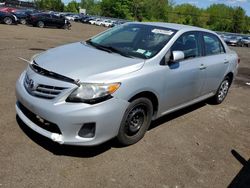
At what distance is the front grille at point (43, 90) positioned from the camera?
12.6ft

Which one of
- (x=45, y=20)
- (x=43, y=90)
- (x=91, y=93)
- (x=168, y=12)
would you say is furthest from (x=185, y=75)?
(x=168, y=12)

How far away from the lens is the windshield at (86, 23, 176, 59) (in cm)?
484

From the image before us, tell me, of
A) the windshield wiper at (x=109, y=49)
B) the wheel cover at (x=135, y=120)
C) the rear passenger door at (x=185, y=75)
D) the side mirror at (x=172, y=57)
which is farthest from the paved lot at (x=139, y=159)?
the windshield wiper at (x=109, y=49)

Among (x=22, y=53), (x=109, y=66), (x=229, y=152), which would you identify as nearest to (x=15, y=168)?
(x=109, y=66)

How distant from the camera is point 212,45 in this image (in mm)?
6414

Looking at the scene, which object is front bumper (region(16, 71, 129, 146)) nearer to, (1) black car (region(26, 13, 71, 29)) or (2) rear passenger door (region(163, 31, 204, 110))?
(2) rear passenger door (region(163, 31, 204, 110))

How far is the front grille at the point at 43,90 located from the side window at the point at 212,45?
329 centimetres

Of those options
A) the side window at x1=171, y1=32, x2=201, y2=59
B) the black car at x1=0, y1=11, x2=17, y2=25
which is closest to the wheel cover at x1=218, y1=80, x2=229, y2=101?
the side window at x1=171, y1=32, x2=201, y2=59

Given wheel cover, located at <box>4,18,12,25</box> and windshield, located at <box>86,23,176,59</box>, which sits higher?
windshield, located at <box>86,23,176,59</box>

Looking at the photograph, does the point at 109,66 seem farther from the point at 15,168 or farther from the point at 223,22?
the point at 223,22

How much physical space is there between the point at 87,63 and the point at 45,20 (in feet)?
95.2

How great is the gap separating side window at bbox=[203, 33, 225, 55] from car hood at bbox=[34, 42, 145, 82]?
2115 mm

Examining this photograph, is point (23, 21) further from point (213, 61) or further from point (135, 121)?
point (135, 121)

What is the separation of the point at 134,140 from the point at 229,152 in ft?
5.04
